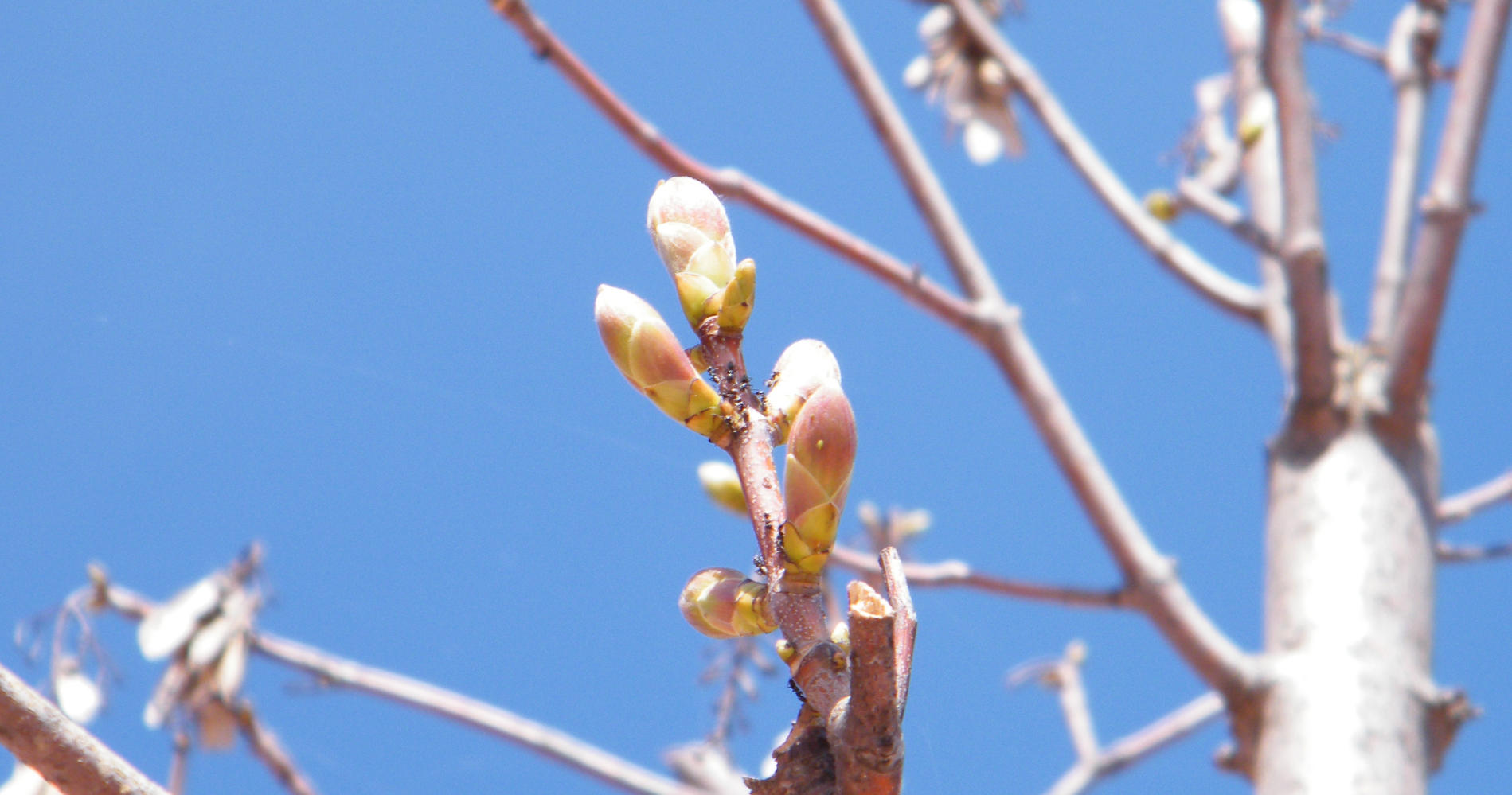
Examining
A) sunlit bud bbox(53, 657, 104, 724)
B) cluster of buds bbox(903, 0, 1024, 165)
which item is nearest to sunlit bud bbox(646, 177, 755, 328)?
sunlit bud bbox(53, 657, 104, 724)

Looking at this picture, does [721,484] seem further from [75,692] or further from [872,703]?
[75,692]

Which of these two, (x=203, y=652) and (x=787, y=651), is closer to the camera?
(x=787, y=651)

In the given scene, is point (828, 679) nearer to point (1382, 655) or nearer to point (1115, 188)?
point (1382, 655)

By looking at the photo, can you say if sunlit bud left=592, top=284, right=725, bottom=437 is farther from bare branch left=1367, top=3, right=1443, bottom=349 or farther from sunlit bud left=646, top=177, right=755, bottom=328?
bare branch left=1367, top=3, right=1443, bottom=349

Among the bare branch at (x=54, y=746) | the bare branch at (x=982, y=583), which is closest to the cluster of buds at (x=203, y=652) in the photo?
the bare branch at (x=982, y=583)

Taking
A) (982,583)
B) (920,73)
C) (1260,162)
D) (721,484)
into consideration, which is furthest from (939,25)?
(721,484)

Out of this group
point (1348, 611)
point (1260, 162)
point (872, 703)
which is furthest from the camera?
point (1260, 162)
